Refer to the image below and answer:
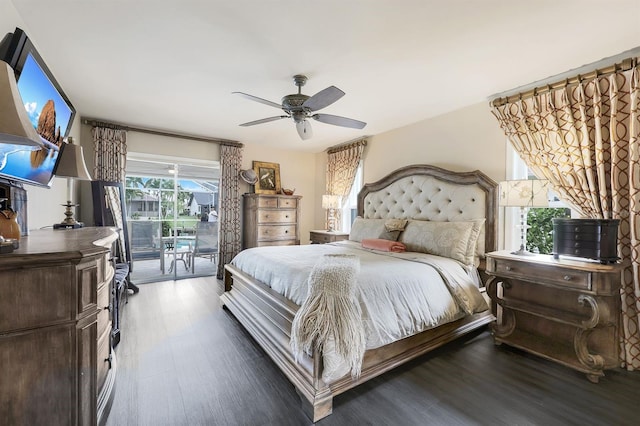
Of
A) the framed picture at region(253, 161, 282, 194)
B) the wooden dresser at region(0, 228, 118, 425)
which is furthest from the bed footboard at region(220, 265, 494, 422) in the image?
the framed picture at region(253, 161, 282, 194)

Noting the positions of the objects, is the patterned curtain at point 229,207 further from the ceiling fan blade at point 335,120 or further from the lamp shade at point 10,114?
the lamp shade at point 10,114

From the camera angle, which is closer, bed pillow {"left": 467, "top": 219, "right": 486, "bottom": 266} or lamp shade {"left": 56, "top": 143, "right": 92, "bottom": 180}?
lamp shade {"left": 56, "top": 143, "right": 92, "bottom": 180}

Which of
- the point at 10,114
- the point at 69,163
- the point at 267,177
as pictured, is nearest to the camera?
the point at 10,114

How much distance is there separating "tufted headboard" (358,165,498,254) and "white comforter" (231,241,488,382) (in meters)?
0.76

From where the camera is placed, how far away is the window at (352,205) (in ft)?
16.4

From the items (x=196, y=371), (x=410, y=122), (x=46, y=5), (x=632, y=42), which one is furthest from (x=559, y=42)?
(x=196, y=371)

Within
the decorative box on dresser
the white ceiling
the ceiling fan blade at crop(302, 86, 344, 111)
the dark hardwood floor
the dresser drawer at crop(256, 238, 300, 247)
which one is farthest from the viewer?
the dresser drawer at crop(256, 238, 300, 247)

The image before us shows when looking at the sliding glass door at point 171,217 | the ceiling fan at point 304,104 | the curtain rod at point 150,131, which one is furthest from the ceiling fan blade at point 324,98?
the sliding glass door at point 171,217

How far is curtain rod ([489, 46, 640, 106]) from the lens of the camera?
218 centimetres

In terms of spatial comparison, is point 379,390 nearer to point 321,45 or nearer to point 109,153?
point 321,45

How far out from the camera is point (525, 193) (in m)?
2.42

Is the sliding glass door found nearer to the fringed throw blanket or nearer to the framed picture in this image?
the framed picture

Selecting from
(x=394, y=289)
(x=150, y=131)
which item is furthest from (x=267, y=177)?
(x=394, y=289)

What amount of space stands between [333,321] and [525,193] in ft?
6.77
